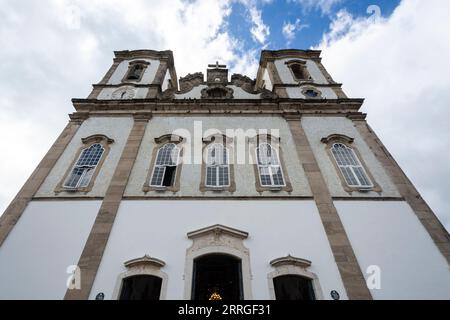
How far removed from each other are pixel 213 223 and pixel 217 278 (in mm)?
2106

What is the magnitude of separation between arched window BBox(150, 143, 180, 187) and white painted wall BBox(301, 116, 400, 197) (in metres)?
5.60

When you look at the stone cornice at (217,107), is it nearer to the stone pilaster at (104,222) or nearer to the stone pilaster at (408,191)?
the stone pilaster at (408,191)

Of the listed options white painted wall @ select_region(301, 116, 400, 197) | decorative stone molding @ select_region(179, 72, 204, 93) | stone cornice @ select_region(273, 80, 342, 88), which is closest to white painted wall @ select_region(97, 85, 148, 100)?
decorative stone molding @ select_region(179, 72, 204, 93)

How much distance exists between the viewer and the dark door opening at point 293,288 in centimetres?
741

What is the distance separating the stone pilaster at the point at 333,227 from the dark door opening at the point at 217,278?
285 centimetres

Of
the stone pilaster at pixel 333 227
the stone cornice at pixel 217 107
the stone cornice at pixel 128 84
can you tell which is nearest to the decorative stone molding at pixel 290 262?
the stone pilaster at pixel 333 227

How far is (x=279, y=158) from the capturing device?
10.7 m

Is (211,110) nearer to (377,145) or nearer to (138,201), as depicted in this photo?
(138,201)

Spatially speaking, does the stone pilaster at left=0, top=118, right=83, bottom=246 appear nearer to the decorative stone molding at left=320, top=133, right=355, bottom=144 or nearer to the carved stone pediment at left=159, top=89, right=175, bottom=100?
the carved stone pediment at left=159, top=89, right=175, bottom=100

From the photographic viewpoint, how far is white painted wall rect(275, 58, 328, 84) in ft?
51.4

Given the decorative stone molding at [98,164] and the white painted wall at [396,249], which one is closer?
the white painted wall at [396,249]

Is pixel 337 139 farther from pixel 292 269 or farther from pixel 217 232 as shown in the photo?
pixel 217 232

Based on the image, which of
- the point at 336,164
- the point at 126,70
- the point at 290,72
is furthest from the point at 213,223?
the point at 126,70
